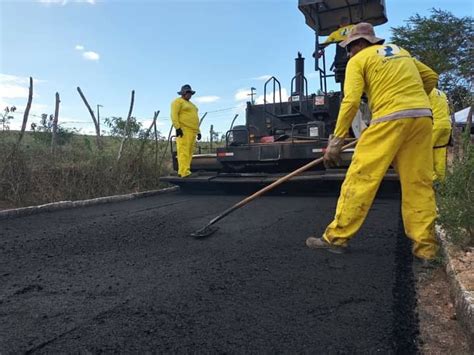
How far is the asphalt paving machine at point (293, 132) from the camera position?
21.0 feet

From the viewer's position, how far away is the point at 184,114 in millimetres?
7855

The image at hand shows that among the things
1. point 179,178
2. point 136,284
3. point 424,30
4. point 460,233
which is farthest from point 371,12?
point 424,30

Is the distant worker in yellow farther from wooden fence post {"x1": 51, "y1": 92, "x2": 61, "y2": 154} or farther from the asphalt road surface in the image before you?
wooden fence post {"x1": 51, "y1": 92, "x2": 61, "y2": 154}

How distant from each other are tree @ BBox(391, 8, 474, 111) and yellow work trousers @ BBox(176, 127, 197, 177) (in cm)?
1634

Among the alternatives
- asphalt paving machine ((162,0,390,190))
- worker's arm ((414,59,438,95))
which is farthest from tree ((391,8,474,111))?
worker's arm ((414,59,438,95))

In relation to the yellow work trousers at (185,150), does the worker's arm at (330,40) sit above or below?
above

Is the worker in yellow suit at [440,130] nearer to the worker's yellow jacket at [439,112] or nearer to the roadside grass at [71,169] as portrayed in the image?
the worker's yellow jacket at [439,112]

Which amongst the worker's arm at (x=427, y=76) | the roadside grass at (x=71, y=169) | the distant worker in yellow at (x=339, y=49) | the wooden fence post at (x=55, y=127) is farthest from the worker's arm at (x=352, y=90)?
the wooden fence post at (x=55, y=127)

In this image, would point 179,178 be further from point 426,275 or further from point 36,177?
point 426,275

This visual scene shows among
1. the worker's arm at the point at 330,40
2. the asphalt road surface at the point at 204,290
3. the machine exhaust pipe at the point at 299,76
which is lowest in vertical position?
the asphalt road surface at the point at 204,290

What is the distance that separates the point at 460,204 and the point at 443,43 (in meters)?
21.9

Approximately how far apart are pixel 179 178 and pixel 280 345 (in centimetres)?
→ 563

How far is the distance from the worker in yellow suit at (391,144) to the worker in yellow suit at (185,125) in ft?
15.5

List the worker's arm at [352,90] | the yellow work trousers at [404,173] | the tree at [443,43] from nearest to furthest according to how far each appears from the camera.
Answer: the yellow work trousers at [404,173]
the worker's arm at [352,90]
the tree at [443,43]
